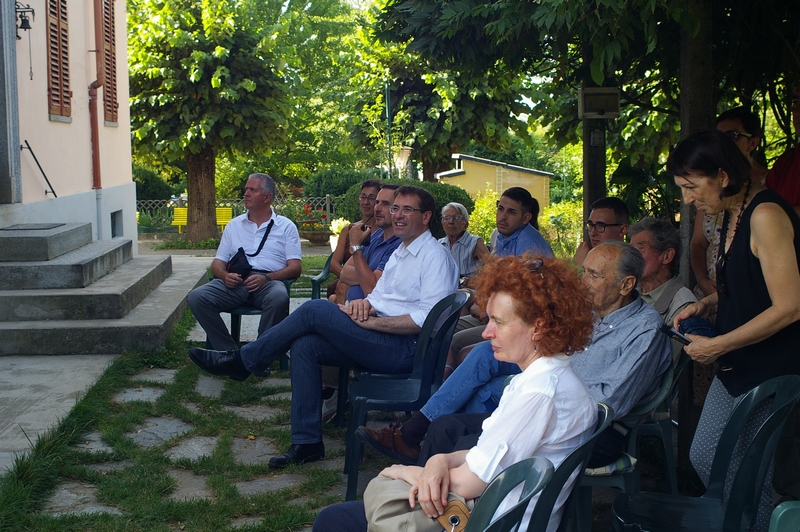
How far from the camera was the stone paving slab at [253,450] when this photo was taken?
4664mm

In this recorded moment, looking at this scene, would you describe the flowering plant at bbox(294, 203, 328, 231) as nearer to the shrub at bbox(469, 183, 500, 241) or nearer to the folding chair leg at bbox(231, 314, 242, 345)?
the shrub at bbox(469, 183, 500, 241)

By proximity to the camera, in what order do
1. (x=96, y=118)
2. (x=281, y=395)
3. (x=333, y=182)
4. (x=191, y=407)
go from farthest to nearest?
(x=333, y=182) < (x=96, y=118) < (x=281, y=395) < (x=191, y=407)

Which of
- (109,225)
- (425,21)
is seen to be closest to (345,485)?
(425,21)

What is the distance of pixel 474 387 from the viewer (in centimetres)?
389

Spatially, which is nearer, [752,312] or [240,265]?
[752,312]

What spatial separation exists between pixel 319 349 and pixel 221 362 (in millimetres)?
682

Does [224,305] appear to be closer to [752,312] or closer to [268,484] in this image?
[268,484]

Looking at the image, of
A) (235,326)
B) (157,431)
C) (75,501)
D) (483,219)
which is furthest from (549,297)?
(483,219)

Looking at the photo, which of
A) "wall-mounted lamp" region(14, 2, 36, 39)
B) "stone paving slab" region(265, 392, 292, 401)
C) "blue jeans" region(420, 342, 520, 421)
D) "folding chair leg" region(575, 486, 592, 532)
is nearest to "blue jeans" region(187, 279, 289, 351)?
"stone paving slab" region(265, 392, 292, 401)

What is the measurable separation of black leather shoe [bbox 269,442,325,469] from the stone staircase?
100 inches

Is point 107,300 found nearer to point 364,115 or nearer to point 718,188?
point 718,188

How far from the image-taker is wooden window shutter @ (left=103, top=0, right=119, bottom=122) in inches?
→ 502

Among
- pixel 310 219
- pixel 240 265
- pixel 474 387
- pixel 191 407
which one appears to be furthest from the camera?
pixel 310 219

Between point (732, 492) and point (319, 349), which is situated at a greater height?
point (319, 349)
